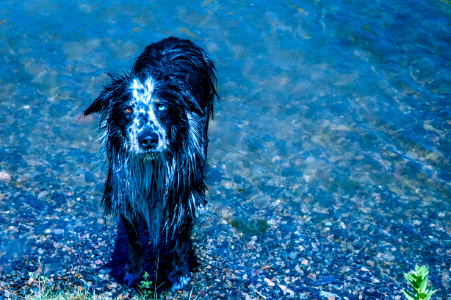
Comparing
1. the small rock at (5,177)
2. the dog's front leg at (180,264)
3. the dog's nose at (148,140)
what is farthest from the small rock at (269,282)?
the small rock at (5,177)

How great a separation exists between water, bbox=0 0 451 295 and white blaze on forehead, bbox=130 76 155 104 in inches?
76.5

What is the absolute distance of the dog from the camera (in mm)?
3617

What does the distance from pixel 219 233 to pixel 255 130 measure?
211 cm

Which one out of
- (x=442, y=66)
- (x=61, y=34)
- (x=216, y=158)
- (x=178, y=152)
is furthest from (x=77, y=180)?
(x=442, y=66)

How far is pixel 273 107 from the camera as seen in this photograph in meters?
7.04

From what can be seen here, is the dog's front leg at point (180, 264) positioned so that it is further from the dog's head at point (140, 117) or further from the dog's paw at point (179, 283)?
the dog's head at point (140, 117)

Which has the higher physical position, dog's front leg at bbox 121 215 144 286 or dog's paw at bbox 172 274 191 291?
dog's front leg at bbox 121 215 144 286

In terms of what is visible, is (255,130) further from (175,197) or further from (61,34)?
(61,34)

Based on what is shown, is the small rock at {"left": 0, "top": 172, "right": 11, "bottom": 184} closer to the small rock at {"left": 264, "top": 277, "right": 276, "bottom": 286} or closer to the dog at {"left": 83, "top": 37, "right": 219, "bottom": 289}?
the dog at {"left": 83, "top": 37, "right": 219, "bottom": 289}

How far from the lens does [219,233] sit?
494 centimetres

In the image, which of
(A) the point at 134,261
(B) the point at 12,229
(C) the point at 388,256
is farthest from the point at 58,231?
(C) the point at 388,256

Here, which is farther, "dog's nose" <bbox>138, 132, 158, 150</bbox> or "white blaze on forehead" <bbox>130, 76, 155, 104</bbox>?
"white blaze on forehead" <bbox>130, 76, 155, 104</bbox>

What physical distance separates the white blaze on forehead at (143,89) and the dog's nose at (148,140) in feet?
1.03

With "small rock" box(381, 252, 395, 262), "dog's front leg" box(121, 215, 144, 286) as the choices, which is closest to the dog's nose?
"dog's front leg" box(121, 215, 144, 286)
